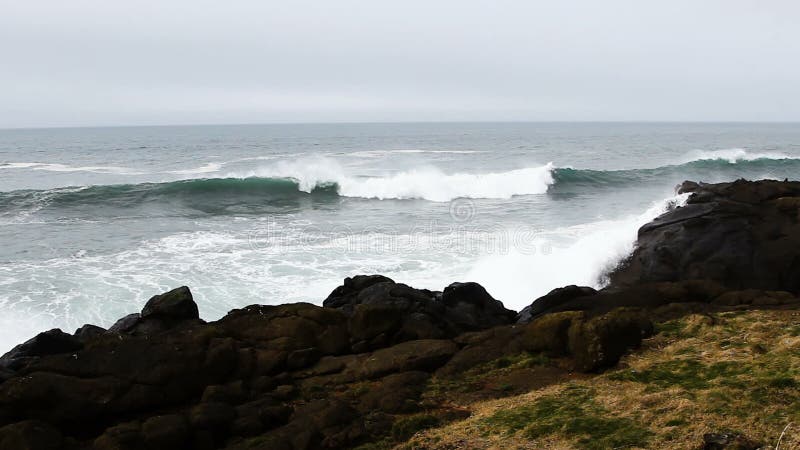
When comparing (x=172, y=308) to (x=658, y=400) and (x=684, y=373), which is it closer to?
(x=658, y=400)

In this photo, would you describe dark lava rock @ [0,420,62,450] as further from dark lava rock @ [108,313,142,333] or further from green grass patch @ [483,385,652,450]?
green grass patch @ [483,385,652,450]

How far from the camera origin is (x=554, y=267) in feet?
59.3

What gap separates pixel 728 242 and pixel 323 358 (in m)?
10.5

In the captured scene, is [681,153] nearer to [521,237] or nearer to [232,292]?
[521,237]

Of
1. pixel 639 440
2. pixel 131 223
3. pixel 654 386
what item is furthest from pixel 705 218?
pixel 131 223

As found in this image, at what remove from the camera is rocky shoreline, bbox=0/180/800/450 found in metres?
7.95

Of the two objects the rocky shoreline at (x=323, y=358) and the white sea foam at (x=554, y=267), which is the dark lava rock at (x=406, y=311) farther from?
the white sea foam at (x=554, y=267)

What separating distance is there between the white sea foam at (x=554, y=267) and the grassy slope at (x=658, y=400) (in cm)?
717

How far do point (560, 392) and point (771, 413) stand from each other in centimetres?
259

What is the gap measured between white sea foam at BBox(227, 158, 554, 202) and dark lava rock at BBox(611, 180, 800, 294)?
929 inches

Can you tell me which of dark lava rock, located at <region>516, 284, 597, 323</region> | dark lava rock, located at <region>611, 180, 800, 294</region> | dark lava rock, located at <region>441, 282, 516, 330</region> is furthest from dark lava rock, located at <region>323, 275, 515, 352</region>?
dark lava rock, located at <region>611, 180, 800, 294</region>

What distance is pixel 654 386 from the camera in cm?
809

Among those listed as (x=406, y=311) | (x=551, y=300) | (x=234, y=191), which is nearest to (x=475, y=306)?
(x=551, y=300)

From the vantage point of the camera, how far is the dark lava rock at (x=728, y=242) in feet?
45.6
